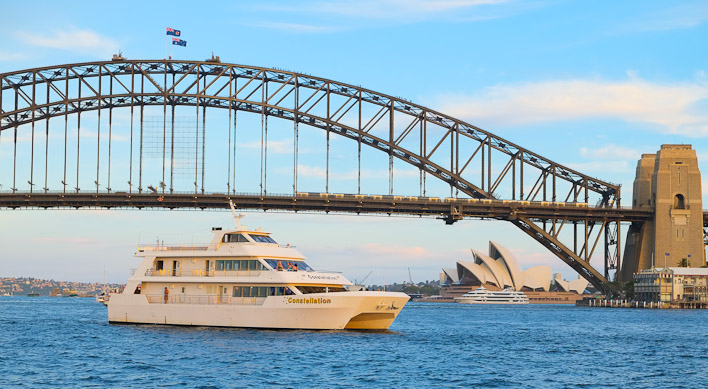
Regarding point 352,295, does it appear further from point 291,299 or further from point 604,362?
point 604,362

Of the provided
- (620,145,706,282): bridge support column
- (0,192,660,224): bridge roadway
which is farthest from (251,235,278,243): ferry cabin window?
(620,145,706,282): bridge support column

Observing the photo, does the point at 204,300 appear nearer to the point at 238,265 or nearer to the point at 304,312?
the point at 238,265

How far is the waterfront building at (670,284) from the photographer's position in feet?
379

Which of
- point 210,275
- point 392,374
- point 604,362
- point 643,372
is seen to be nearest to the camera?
point 392,374

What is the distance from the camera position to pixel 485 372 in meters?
39.7

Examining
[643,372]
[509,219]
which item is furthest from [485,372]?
[509,219]

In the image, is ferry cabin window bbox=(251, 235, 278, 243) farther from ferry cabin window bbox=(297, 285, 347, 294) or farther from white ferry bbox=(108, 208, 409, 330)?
ferry cabin window bbox=(297, 285, 347, 294)

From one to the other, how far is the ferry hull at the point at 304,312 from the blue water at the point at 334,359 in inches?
27.6

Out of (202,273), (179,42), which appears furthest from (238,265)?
(179,42)

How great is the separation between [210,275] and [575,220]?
7112 centimetres

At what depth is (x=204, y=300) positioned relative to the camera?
5341cm

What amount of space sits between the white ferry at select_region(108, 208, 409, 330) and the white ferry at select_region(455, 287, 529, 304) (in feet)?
429

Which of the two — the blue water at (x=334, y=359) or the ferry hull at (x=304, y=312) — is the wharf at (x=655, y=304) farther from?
the ferry hull at (x=304, y=312)

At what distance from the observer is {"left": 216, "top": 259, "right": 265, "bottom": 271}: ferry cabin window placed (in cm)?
5175
